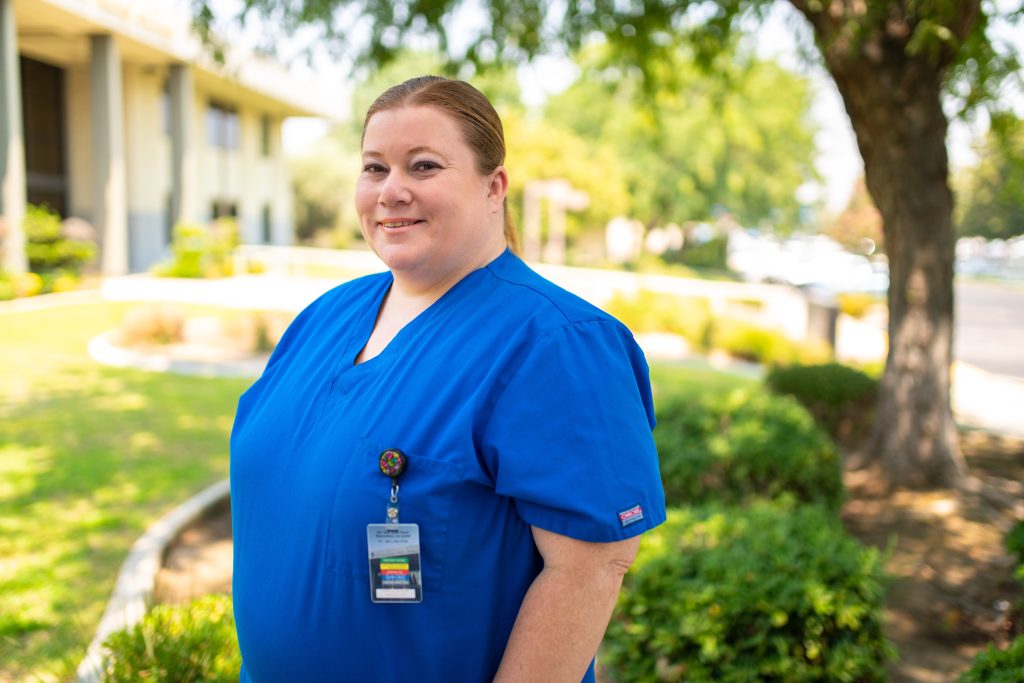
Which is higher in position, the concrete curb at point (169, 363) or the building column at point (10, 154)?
the building column at point (10, 154)

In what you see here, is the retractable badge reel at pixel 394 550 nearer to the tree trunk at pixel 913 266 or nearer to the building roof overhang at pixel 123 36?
the tree trunk at pixel 913 266

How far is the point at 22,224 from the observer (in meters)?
18.8

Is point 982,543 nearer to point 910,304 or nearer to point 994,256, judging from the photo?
point 910,304

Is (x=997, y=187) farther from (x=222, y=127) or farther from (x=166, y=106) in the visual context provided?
(x=222, y=127)

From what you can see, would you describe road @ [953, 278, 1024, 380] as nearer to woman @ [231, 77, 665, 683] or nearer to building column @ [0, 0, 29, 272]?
woman @ [231, 77, 665, 683]

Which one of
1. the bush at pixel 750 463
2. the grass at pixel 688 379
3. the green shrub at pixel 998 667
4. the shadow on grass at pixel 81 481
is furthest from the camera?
the grass at pixel 688 379

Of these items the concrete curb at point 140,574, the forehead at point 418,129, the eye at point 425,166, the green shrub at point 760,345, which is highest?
the forehead at point 418,129

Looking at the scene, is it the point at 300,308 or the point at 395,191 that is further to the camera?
the point at 300,308

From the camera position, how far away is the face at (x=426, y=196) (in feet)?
6.07

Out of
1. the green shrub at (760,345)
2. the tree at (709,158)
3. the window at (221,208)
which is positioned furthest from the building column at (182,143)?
the green shrub at (760,345)

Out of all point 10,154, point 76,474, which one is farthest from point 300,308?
point 76,474

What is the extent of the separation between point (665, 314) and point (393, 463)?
1576 centimetres

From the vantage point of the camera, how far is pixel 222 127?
105ft

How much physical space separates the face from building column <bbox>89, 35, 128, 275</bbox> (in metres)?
23.4
